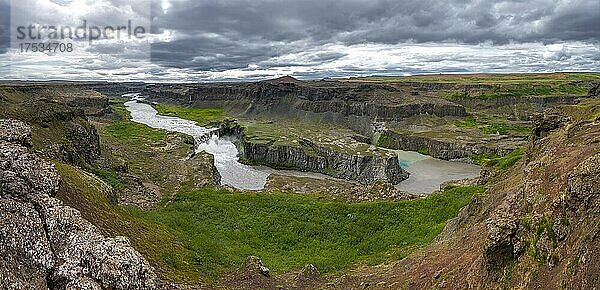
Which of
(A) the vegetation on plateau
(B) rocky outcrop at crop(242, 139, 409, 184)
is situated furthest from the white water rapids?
(A) the vegetation on plateau

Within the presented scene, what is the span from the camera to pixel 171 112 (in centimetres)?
19638

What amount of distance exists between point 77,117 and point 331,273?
48.1 metres

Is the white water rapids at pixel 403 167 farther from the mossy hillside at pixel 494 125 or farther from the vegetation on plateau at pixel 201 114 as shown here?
the vegetation on plateau at pixel 201 114

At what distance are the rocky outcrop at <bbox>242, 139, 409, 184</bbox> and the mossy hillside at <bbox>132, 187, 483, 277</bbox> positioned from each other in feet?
118

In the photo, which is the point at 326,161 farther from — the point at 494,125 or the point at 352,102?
the point at 494,125

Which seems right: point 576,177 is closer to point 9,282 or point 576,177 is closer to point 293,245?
point 9,282

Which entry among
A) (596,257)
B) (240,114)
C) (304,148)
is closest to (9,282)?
(596,257)

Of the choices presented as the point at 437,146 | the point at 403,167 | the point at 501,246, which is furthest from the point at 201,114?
the point at 501,246

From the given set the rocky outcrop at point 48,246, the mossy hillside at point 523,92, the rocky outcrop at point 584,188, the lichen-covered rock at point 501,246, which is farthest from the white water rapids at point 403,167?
the mossy hillside at point 523,92

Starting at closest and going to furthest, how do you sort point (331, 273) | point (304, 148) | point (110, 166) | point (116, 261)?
point (116, 261) < point (331, 273) < point (110, 166) < point (304, 148)

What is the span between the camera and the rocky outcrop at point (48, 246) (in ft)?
51.5

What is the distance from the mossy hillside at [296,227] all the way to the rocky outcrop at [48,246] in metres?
7.53

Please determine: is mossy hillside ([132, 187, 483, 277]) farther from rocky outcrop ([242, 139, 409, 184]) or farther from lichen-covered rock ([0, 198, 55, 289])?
rocky outcrop ([242, 139, 409, 184])

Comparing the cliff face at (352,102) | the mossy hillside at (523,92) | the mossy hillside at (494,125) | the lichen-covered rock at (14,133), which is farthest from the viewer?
the mossy hillside at (523,92)
